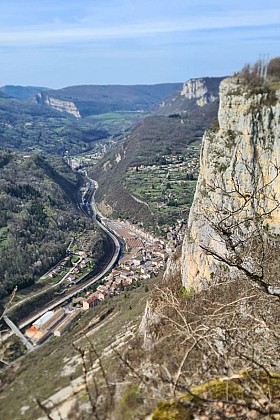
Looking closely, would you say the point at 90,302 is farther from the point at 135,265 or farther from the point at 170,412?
the point at 170,412

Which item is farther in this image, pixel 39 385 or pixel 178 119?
pixel 178 119

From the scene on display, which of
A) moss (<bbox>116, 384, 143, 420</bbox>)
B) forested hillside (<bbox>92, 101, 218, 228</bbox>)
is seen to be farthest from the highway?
moss (<bbox>116, 384, 143, 420</bbox>)

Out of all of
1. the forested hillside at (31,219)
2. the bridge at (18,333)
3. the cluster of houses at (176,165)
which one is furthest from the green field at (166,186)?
the bridge at (18,333)

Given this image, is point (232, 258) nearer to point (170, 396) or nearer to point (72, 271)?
point (170, 396)

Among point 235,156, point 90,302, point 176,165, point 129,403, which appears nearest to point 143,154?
point 176,165

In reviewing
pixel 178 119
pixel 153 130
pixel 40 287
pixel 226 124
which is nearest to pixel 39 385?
pixel 226 124

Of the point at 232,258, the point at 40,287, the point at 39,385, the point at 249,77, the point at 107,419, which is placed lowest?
the point at 40,287

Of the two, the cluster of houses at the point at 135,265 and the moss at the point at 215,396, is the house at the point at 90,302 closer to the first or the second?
the cluster of houses at the point at 135,265

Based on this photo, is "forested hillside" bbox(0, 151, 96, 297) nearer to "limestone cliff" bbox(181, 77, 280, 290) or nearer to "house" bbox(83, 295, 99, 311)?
"house" bbox(83, 295, 99, 311)
